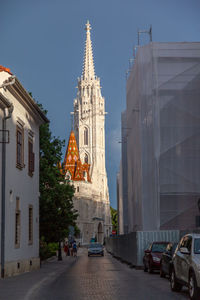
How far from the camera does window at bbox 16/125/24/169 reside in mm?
23839

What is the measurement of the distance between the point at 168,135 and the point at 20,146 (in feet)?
34.4

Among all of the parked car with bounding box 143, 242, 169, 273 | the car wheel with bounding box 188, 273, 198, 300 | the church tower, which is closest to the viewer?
the car wheel with bounding box 188, 273, 198, 300

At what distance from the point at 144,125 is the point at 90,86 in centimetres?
9732

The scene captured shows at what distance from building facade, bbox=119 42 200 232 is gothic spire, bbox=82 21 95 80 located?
95.8m

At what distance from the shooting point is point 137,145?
3606 cm

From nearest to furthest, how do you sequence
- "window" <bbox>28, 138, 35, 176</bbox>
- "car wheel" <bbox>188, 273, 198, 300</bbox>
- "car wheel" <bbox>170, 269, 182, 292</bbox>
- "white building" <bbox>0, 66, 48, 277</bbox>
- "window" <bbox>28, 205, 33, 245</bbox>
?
"car wheel" <bbox>188, 273, 198, 300</bbox> < "car wheel" <bbox>170, 269, 182, 292</bbox> < "white building" <bbox>0, 66, 48, 277</bbox> < "window" <bbox>28, 138, 35, 176</bbox> < "window" <bbox>28, 205, 33, 245</bbox>

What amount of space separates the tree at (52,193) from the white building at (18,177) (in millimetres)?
6181

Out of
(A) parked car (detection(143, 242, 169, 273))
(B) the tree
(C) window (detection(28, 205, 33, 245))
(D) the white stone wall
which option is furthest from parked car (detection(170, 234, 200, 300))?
(B) the tree

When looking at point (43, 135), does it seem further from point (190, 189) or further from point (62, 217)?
point (190, 189)

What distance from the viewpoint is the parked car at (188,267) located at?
35.6 ft

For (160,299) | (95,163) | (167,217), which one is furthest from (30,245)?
(95,163)

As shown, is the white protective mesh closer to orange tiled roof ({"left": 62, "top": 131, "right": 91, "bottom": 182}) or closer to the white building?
the white building

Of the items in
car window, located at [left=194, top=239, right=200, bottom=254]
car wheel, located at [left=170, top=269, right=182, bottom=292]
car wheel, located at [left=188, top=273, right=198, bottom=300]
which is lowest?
car wheel, located at [left=170, top=269, right=182, bottom=292]

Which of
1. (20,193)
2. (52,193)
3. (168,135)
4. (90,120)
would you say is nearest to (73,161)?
(90,120)
